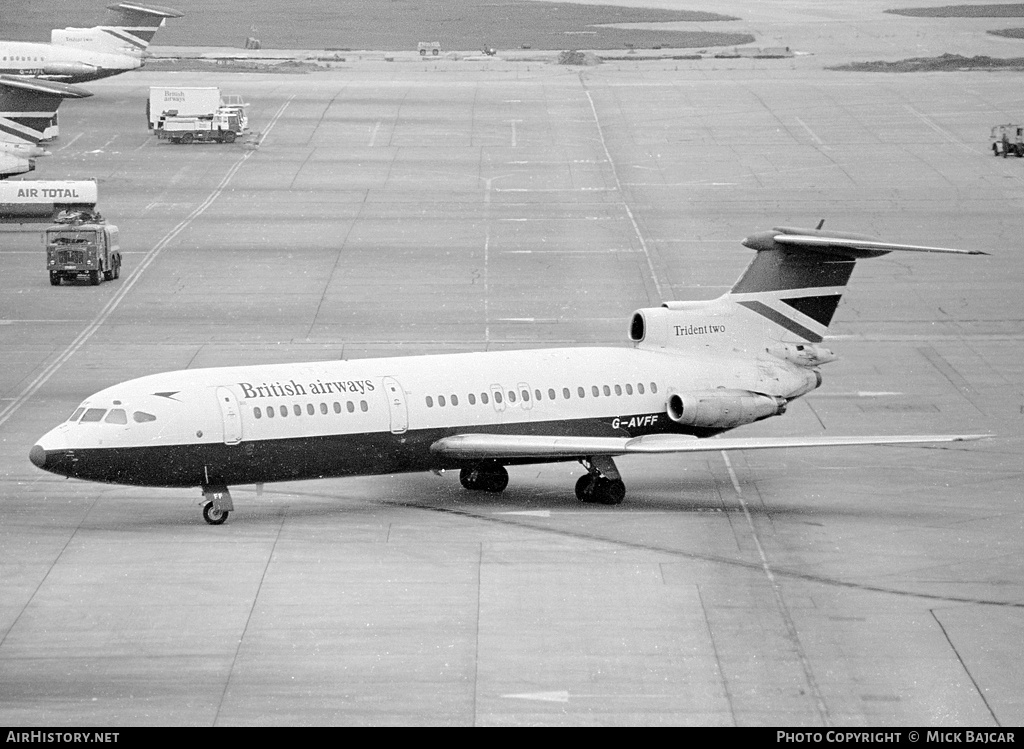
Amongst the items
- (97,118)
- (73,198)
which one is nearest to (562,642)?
(73,198)

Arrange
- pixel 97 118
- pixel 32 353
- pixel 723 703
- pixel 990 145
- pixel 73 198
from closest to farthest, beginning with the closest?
pixel 723 703
pixel 32 353
pixel 73 198
pixel 990 145
pixel 97 118

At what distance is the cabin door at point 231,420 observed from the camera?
33594mm

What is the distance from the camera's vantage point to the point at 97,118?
10444 cm

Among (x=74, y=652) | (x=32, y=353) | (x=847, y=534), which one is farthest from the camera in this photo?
(x=32, y=353)

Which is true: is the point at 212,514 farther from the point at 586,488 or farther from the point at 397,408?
the point at 586,488

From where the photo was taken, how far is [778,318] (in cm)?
3897

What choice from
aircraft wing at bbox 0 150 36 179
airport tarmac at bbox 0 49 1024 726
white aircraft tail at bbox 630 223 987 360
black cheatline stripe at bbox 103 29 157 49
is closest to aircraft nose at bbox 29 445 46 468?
airport tarmac at bbox 0 49 1024 726

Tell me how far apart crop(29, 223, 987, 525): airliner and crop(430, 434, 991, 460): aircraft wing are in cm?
4

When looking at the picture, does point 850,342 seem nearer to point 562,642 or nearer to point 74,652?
point 562,642

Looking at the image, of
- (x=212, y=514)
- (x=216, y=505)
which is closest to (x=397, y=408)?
(x=216, y=505)

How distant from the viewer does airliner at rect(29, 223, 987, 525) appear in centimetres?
3344

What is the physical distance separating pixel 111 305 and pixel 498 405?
90.1 ft

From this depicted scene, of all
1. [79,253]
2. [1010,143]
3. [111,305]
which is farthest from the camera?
[1010,143]

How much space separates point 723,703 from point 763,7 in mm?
173443
